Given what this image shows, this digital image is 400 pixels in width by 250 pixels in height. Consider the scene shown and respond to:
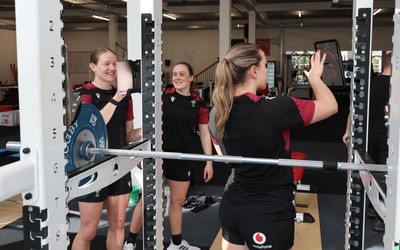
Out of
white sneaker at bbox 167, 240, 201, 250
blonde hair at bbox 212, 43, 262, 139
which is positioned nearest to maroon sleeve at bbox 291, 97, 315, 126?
blonde hair at bbox 212, 43, 262, 139

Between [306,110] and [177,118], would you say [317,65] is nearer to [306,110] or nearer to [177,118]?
[306,110]

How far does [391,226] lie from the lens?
114cm

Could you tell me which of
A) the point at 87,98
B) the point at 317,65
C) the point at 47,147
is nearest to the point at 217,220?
the point at 87,98

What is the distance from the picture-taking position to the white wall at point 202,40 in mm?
18188

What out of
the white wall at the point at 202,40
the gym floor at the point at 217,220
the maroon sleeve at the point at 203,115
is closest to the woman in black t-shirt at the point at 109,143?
the maroon sleeve at the point at 203,115

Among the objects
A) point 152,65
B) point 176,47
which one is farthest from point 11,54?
point 152,65

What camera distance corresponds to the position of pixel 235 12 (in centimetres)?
1573

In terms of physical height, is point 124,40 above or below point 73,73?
above

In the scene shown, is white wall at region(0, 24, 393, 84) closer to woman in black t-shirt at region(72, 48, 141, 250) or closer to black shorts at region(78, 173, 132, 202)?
woman in black t-shirt at region(72, 48, 141, 250)

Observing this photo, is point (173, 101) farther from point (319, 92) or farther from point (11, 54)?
point (11, 54)

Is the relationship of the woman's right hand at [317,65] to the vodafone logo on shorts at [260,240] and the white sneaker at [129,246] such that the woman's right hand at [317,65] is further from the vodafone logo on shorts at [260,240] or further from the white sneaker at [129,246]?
the white sneaker at [129,246]

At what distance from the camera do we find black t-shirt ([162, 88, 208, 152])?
137 inches

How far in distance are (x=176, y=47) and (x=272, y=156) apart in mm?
18526

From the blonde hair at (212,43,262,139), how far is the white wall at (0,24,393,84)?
16.7 meters
